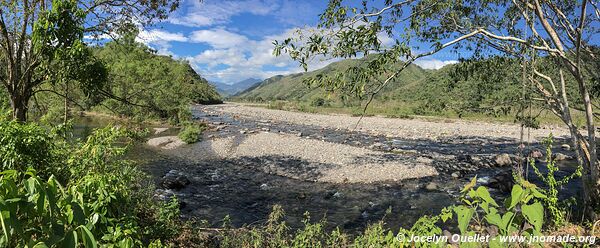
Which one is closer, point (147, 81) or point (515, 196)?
point (515, 196)

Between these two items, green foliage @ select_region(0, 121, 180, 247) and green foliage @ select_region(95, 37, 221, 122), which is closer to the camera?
green foliage @ select_region(0, 121, 180, 247)

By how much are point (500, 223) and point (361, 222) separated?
7495 millimetres

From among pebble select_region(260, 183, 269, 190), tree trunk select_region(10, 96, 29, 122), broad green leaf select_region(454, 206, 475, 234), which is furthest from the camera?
pebble select_region(260, 183, 269, 190)

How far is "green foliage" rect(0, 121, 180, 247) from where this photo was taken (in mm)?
1363

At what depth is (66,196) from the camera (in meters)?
1.62

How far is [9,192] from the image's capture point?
1351mm

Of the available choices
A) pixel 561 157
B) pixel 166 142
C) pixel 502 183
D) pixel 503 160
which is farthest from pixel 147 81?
pixel 561 157

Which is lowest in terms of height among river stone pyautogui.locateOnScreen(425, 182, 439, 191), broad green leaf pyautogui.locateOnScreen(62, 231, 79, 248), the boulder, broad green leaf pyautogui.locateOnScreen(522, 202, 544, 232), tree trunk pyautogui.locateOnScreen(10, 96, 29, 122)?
river stone pyautogui.locateOnScreen(425, 182, 439, 191)

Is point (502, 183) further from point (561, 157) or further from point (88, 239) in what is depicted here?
point (88, 239)

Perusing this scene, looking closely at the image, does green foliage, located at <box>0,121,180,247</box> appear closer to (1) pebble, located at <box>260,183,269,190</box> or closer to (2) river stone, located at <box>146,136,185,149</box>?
(1) pebble, located at <box>260,183,269,190</box>

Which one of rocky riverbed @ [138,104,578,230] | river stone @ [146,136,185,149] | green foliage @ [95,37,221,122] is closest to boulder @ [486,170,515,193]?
rocky riverbed @ [138,104,578,230]

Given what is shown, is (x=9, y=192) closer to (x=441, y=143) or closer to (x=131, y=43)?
(x=131, y=43)

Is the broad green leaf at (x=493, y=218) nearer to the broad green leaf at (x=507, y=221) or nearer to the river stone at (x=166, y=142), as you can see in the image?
the broad green leaf at (x=507, y=221)

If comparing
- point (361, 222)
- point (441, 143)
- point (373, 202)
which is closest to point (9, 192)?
point (361, 222)
